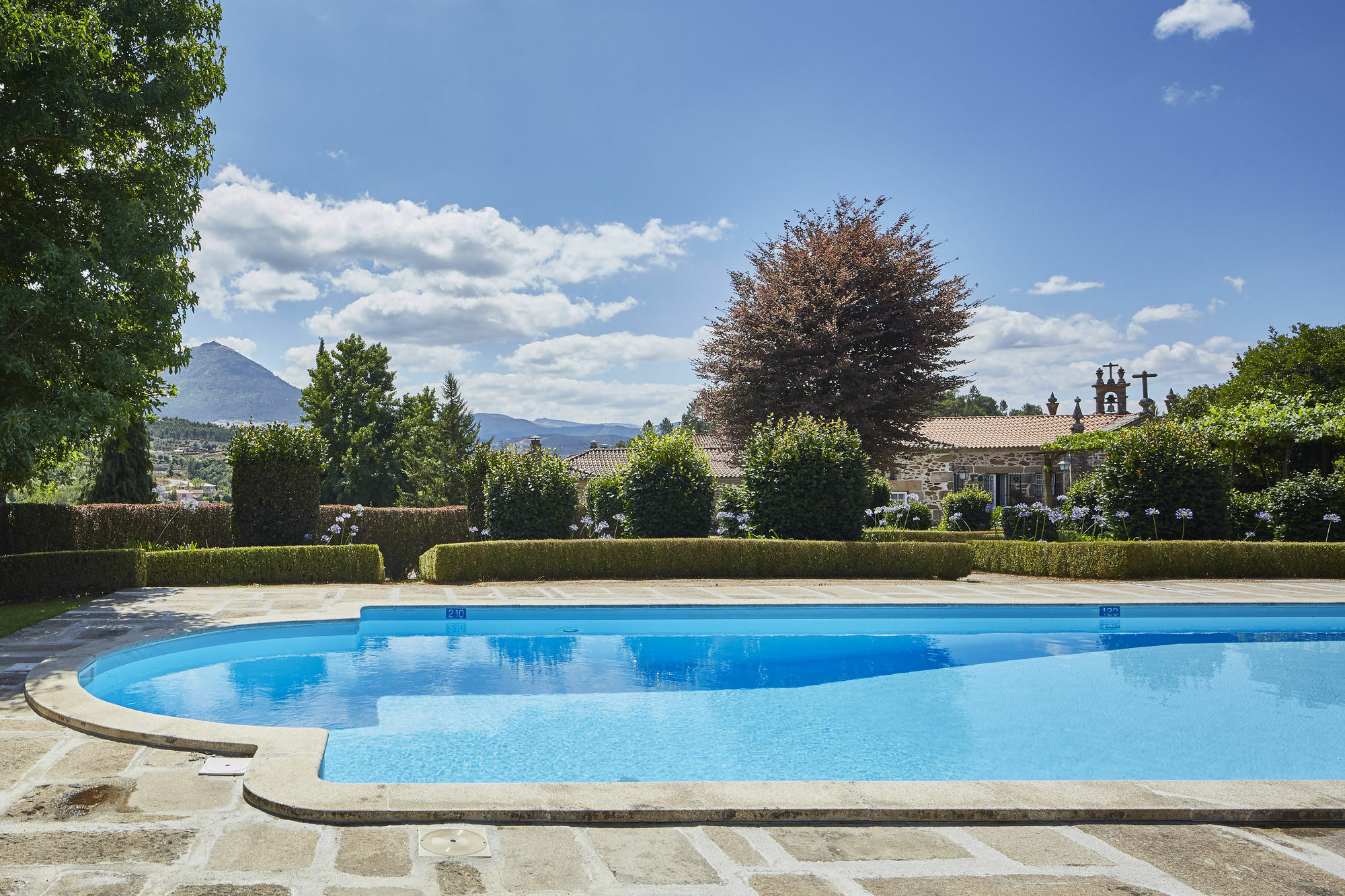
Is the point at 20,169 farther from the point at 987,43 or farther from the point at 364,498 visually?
the point at 364,498

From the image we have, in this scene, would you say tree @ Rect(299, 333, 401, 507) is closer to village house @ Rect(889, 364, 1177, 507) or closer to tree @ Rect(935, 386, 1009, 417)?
→ village house @ Rect(889, 364, 1177, 507)

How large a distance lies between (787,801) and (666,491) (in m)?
11.6

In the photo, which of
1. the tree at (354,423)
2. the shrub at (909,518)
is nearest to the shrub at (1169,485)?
the shrub at (909,518)

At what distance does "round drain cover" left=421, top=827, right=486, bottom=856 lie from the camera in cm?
307

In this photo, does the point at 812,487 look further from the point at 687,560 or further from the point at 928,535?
the point at 928,535

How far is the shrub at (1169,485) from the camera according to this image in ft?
49.1

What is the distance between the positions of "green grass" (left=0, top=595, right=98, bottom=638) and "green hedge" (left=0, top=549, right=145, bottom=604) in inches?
8.1

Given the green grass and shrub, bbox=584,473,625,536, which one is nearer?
the green grass

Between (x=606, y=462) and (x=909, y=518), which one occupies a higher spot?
(x=606, y=462)

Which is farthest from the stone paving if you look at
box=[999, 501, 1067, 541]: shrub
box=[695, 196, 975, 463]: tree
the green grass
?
box=[695, 196, 975, 463]: tree

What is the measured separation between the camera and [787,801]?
11.6 feet

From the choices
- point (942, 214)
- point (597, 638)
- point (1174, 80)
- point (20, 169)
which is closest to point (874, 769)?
point (597, 638)

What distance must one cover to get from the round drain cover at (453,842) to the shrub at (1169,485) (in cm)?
1510

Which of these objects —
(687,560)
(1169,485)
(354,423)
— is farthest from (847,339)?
(354,423)
